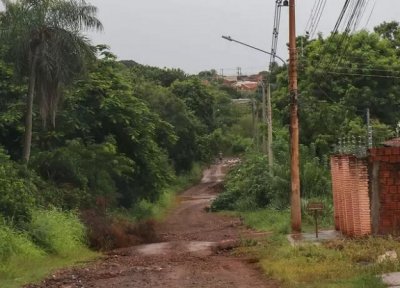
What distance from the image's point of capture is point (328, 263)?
44.0 ft

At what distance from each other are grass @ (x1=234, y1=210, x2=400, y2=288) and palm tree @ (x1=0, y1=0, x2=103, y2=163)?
9.75 metres

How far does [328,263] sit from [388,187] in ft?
16.9

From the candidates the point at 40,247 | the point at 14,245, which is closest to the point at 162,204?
the point at 40,247

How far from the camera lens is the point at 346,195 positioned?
792 inches

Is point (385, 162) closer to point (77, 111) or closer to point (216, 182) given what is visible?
point (77, 111)

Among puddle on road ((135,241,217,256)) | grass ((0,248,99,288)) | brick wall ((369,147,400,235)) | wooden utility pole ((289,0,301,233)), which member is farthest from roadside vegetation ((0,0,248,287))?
brick wall ((369,147,400,235))

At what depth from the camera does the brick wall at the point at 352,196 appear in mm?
18188

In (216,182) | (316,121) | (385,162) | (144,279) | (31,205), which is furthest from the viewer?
(216,182)

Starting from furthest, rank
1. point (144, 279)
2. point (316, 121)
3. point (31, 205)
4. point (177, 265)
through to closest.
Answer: point (316, 121) < point (31, 205) < point (177, 265) < point (144, 279)

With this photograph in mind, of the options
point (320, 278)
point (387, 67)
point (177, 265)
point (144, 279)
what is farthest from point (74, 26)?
point (387, 67)

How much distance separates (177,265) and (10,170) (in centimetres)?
714

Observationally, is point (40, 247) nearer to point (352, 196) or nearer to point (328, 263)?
point (328, 263)

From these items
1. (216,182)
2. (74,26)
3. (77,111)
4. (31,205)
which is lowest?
(216,182)

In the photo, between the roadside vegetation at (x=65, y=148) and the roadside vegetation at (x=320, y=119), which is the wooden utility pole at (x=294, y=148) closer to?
the roadside vegetation at (x=320, y=119)
